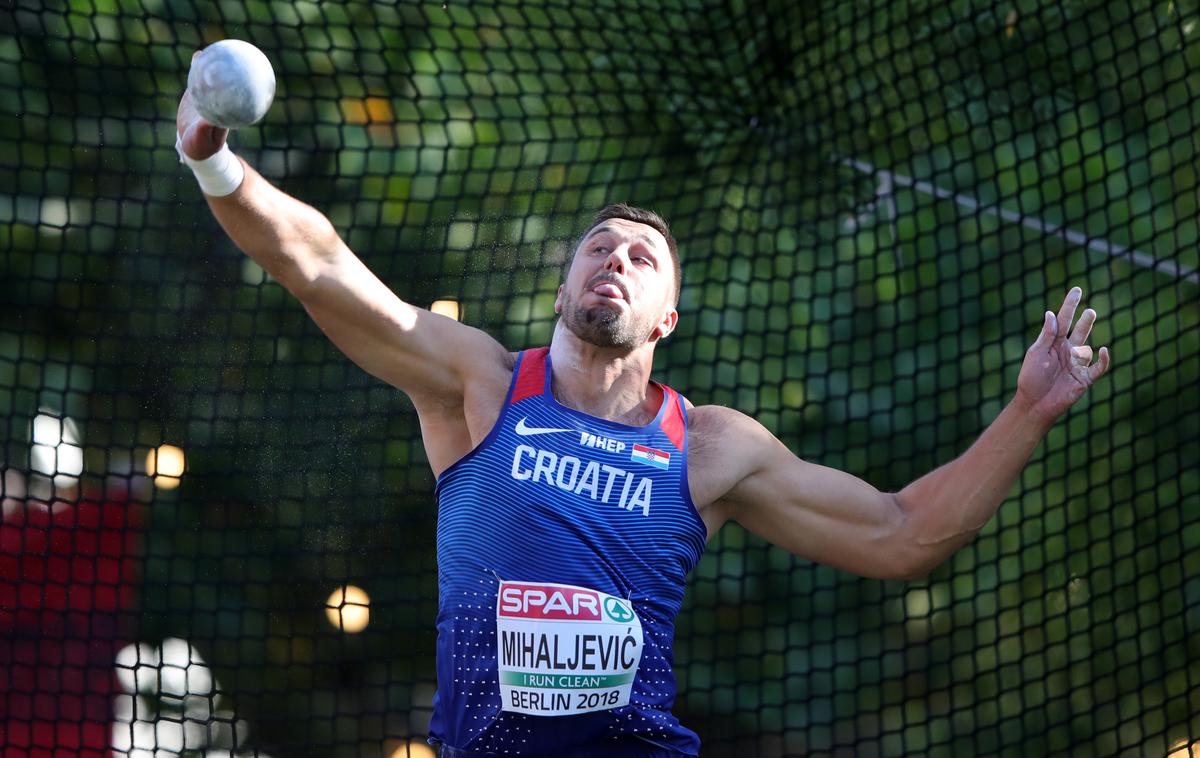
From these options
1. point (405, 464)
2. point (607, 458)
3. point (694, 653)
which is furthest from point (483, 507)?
point (694, 653)

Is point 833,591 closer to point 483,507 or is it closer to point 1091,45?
point 1091,45

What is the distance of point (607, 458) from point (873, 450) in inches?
114

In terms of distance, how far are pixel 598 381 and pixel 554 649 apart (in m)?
0.71

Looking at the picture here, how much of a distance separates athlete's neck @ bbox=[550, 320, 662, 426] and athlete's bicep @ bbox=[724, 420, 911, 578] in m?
0.28

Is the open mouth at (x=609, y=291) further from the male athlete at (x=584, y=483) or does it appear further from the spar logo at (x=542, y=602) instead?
the spar logo at (x=542, y=602)

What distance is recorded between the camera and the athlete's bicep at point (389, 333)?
118 inches

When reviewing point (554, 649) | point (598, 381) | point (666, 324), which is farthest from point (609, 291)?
point (554, 649)

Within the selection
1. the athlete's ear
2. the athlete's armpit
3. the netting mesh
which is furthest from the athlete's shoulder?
the netting mesh

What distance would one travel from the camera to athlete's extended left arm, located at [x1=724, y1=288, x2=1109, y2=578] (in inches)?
132

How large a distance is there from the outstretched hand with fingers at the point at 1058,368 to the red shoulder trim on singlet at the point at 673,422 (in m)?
0.82

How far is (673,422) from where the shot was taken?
3348mm

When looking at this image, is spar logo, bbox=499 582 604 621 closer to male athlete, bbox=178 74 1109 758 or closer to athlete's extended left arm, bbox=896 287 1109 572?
male athlete, bbox=178 74 1109 758

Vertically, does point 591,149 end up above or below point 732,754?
above

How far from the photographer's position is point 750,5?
18.9ft
